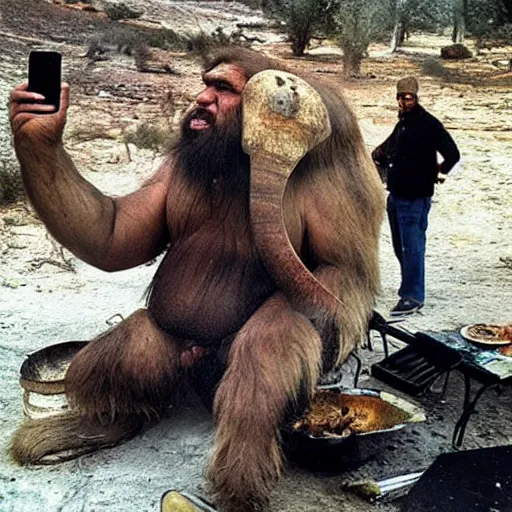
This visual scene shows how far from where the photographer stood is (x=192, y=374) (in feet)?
9.30

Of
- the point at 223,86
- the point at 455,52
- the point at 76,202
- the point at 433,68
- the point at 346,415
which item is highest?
the point at 455,52

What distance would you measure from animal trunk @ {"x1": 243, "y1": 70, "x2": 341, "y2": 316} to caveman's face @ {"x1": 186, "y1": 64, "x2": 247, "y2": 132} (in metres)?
0.15

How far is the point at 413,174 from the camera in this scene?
4664mm

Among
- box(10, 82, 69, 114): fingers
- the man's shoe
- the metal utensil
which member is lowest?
the metal utensil

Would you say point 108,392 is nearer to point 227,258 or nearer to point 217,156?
point 227,258

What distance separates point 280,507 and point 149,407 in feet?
2.11

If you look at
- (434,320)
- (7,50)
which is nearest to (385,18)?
(7,50)

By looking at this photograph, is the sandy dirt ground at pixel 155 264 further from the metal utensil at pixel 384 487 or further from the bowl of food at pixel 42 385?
the bowl of food at pixel 42 385

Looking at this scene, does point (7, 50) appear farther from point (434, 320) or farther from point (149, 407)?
point (149, 407)

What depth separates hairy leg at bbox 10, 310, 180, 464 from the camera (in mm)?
2779

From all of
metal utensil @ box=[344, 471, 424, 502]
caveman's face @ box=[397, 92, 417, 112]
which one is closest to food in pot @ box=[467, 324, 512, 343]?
metal utensil @ box=[344, 471, 424, 502]

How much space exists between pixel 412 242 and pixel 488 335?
1.45 metres

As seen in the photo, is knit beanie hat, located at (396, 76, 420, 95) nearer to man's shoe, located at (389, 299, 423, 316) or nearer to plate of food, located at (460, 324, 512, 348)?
man's shoe, located at (389, 299, 423, 316)

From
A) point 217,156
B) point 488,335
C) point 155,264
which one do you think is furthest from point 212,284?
point 155,264
